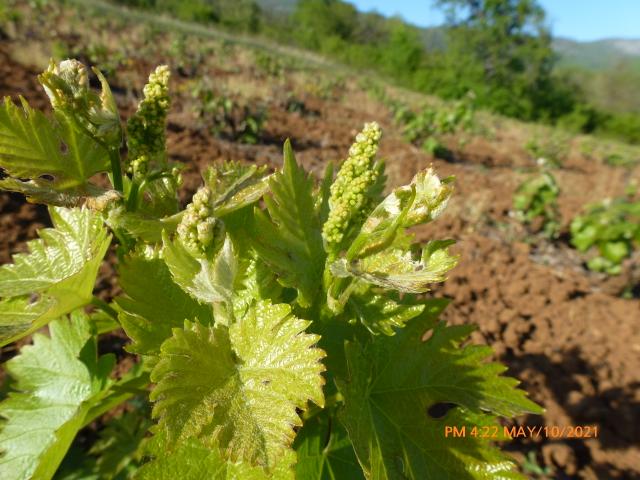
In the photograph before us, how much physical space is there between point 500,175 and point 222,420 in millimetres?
7608

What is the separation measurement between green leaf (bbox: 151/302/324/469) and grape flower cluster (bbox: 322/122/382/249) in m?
0.21

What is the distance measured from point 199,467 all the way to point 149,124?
79 centimetres

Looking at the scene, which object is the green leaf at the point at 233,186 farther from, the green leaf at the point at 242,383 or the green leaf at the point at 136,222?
the green leaf at the point at 242,383

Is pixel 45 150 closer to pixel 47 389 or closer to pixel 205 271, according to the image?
pixel 205 271

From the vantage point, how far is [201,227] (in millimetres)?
817

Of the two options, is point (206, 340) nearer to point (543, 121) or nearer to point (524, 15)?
point (543, 121)

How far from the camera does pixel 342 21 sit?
46.4 m

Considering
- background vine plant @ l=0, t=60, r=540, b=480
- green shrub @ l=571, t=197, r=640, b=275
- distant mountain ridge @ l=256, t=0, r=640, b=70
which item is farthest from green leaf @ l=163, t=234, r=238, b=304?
distant mountain ridge @ l=256, t=0, r=640, b=70

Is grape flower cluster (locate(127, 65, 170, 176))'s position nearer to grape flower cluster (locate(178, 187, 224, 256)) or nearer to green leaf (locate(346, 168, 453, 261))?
grape flower cluster (locate(178, 187, 224, 256))

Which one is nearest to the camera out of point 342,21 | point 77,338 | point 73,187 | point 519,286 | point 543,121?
point 73,187

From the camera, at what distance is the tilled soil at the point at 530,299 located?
97.3 inches

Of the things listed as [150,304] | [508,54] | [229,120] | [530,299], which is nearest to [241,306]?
[150,304]

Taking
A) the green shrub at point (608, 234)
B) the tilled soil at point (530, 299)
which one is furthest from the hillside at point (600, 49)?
the tilled soil at point (530, 299)

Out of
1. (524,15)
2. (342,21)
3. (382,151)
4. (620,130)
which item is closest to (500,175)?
(382,151)
